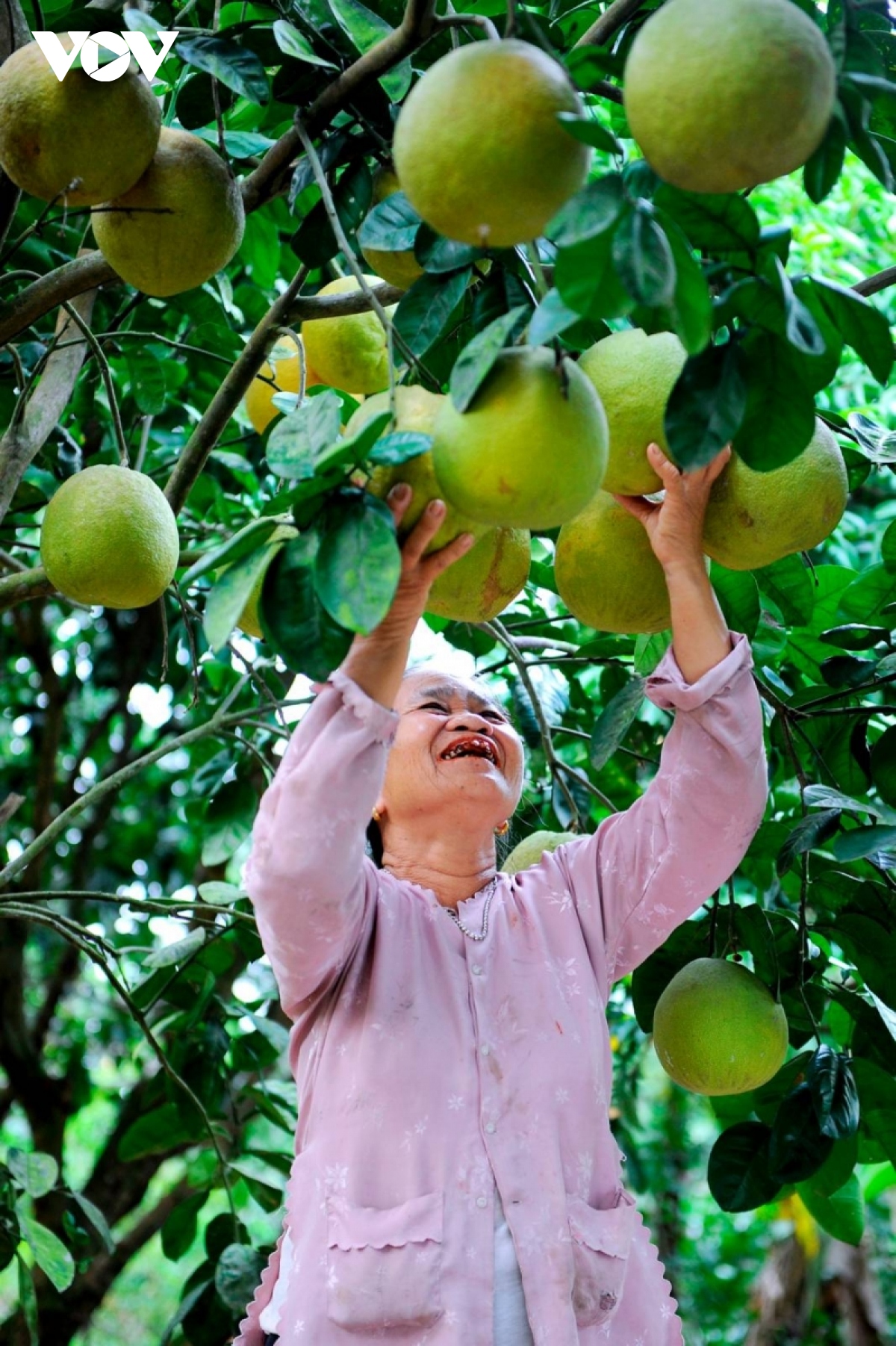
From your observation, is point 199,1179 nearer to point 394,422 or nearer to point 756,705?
point 756,705

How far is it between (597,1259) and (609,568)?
74 cm

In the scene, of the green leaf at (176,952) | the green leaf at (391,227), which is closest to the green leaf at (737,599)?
the green leaf at (391,227)

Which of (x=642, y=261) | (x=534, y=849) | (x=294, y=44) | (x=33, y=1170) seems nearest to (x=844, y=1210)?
(x=534, y=849)

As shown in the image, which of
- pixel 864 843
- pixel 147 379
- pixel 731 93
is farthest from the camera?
pixel 147 379

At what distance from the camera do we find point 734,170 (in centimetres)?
93

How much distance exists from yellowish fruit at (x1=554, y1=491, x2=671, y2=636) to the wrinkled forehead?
20.5 inches

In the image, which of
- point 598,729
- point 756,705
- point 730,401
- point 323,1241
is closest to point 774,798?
point 598,729

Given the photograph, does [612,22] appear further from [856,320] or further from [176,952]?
[176,952]

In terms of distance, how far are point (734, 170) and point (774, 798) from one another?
1.82 metres

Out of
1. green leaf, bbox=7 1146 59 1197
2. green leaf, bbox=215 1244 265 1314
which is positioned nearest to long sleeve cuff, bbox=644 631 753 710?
green leaf, bbox=215 1244 265 1314

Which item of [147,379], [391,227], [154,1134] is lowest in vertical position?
[154,1134]

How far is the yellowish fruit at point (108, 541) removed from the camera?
1.57 metres

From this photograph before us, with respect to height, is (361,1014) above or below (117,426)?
below

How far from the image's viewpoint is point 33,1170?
250cm
